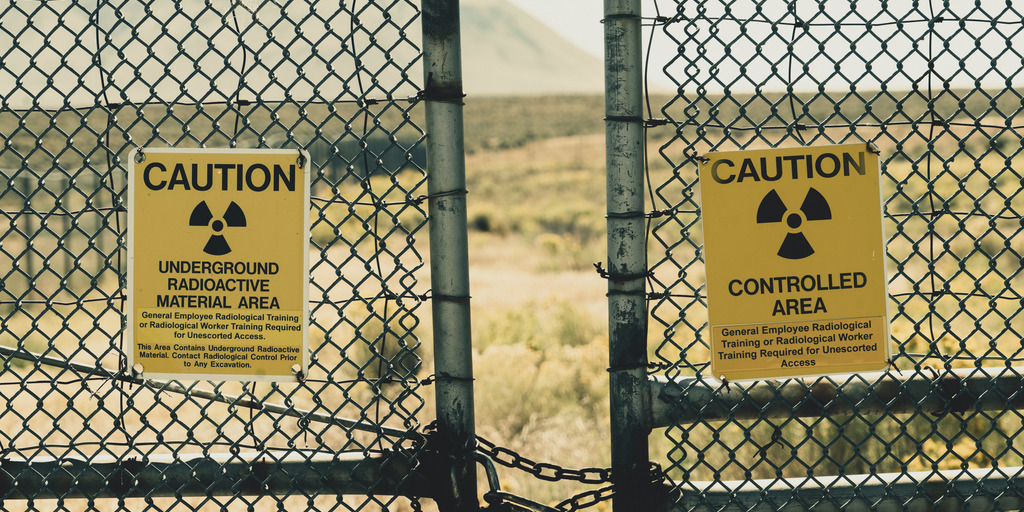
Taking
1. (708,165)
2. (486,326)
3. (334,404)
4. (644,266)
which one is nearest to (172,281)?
(644,266)

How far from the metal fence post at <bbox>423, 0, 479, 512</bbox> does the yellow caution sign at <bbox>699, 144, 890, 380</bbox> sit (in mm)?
632

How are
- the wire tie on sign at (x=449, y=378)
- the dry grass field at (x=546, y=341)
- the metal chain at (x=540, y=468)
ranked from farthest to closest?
the dry grass field at (x=546, y=341)
the wire tie on sign at (x=449, y=378)
the metal chain at (x=540, y=468)

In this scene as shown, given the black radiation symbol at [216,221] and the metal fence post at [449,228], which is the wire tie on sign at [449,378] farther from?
the black radiation symbol at [216,221]

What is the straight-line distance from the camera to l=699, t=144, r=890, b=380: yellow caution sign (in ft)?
6.77

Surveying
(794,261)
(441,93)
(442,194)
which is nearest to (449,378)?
(442,194)

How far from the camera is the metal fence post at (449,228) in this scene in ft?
6.69

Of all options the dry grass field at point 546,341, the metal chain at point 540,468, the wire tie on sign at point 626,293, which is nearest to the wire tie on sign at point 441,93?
the wire tie on sign at point 626,293

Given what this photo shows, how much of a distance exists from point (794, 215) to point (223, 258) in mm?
1475

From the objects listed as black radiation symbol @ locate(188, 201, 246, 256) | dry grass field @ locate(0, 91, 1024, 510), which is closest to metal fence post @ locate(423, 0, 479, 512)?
dry grass field @ locate(0, 91, 1024, 510)

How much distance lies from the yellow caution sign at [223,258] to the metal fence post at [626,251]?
2.59ft

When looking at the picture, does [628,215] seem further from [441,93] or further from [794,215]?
[441,93]

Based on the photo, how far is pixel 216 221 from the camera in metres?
2.08

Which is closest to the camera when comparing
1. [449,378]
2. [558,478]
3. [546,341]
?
[558,478]

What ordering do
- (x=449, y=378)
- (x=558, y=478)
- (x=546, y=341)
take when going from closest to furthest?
(x=558, y=478)
(x=449, y=378)
(x=546, y=341)
